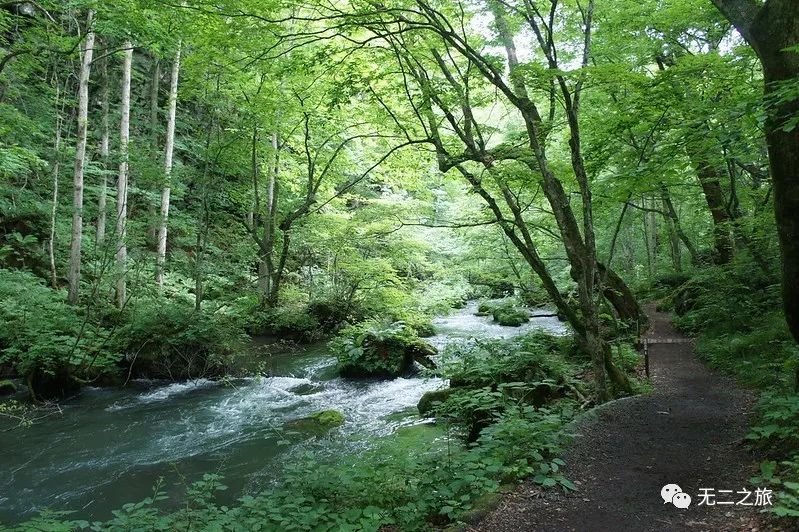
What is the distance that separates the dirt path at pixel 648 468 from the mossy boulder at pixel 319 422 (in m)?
4.80

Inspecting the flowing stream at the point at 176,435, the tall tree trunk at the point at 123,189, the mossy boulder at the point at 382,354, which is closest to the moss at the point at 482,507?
the flowing stream at the point at 176,435

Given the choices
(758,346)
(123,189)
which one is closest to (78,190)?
(123,189)

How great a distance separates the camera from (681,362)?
9508 millimetres

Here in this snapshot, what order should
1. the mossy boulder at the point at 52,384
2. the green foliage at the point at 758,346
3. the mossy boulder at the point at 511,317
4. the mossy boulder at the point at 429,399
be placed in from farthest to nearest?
the mossy boulder at the point at 511,317, the mossy boulder at the point at 52,384, the mossy boulder at the point at 429,399, the green foliage at the point at 758,346

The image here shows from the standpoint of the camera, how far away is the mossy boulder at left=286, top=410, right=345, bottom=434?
8.52m

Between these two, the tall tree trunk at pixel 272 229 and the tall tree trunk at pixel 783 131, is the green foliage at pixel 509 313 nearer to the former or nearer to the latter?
the tall tree trunk at pixel 272 229

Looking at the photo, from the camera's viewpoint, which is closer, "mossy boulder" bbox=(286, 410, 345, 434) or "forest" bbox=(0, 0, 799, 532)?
"forest" bbox=(0, 0, 799, 532)

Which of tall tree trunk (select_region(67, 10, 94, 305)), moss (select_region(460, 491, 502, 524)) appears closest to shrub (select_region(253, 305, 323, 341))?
tall tree trunk (select_region(67, 10, 94, 305))

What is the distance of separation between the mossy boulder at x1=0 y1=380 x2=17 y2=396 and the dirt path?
10849 millimetres

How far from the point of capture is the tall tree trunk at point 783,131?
4.34 meters

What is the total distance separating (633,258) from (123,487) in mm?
26538

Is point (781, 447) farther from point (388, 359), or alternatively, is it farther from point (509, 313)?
point (509, 313)

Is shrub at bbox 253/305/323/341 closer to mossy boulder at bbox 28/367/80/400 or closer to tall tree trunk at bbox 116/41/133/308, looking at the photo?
tall tree trunk at bbox 116/41/133/308

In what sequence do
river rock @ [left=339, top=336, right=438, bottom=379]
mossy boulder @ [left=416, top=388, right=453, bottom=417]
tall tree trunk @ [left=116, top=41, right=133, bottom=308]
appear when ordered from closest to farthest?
1. mossy boulder @ [left=416, top=388, right=453, bottom=417]
2. river rock @ [left=339, top=336, right=438, bottom=379]
3. tall tree trunk @ [left=116, top=41, right=133, bottom=308]
